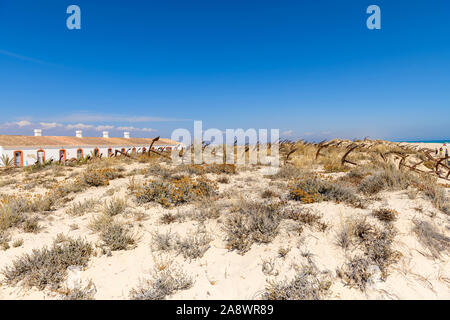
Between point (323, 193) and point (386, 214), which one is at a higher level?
point (323, 193)

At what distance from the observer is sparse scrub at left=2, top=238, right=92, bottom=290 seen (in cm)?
292

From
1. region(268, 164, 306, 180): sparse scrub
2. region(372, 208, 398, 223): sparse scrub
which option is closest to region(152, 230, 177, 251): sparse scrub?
region(372, 208, 398, 223): sparse scrub

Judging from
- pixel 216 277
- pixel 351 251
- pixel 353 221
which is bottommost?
pixel 216 277

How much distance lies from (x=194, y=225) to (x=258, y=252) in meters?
1.45

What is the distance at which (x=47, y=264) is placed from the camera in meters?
3.14

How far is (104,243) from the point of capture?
3.74 m

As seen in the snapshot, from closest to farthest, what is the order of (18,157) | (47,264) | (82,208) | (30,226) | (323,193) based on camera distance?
1. (47,264)
2. (30,226)
3. (82,208)
4. (323,193)
5. (18,157)

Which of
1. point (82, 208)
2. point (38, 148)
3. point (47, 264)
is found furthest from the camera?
point (38, 148)

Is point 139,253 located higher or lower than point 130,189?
lower

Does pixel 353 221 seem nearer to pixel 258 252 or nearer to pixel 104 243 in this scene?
pixel 258 252

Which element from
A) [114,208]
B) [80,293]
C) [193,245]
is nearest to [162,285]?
[193,245]

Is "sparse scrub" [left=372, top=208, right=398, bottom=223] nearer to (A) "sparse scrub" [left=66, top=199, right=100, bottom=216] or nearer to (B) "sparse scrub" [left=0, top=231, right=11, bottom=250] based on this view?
(A) "sparse scrub" [left=66, top=199, right=100, bottom=216]

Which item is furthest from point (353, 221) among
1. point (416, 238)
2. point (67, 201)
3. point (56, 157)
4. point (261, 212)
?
point (56, 157)

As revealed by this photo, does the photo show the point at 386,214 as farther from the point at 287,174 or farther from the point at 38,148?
the point at 38,148
